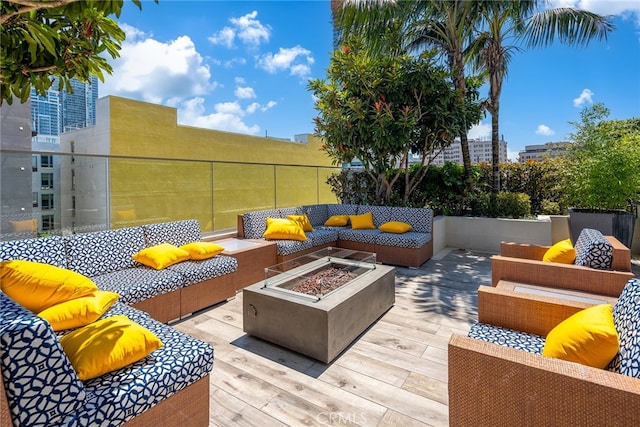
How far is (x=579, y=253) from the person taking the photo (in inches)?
117

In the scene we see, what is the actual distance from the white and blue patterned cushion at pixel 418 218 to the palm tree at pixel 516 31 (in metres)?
2.32

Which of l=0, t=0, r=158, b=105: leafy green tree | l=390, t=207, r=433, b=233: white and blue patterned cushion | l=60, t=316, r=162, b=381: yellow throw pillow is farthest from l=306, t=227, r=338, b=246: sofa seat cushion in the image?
l=0, t=0, r=158, b=105: leafy green tree

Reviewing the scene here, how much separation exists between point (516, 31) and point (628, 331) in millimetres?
7601

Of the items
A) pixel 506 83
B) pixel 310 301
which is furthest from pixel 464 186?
pixel 310 301

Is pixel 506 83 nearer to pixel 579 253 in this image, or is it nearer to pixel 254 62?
pixel 579 253

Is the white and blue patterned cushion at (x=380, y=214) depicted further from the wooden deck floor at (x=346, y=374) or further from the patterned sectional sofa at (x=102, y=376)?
the patterned sectional sofa at (x=102, y=376)


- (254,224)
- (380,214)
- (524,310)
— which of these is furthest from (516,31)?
(524,310)

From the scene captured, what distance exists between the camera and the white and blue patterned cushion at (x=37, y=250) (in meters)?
2.55

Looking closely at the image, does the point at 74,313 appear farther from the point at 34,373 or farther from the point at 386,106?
the point at 386,106

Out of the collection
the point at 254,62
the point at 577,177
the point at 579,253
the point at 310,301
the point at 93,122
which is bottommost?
the point at 310,301

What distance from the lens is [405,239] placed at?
5156 mm

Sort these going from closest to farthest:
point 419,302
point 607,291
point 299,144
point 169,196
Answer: point 607,291 → point 419,302 → point 169,196 → point 299,144

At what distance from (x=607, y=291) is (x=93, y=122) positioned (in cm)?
1012

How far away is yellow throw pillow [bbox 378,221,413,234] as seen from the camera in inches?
216
